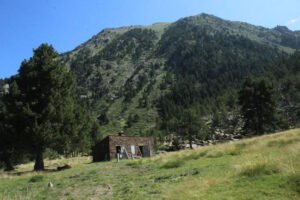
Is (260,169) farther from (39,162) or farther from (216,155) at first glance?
(39,162)

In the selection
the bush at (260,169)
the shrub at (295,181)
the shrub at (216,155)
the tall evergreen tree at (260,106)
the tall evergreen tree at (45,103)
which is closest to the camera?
the shrub at (295,181)

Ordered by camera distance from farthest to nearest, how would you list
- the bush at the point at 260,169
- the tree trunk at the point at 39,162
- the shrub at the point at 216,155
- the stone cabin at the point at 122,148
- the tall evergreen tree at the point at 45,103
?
1. the stone cabin at the point at 122,148
2. the tree trunk at the point at 39,162
3. the tall evergreen tree at the point at 45,103
4. the shrub at the point at 216,155
5. the bush at the point at 260,169

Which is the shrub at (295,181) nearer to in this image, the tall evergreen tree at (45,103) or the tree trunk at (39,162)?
the tall evergreen tree at (45,103)

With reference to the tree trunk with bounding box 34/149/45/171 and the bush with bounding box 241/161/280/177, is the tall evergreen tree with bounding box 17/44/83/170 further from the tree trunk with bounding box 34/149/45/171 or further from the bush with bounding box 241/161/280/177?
the bush with bounding box 241/161/280/177

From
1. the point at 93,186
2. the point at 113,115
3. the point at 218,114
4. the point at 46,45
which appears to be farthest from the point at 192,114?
the point at 113,115

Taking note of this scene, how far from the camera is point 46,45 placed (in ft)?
148

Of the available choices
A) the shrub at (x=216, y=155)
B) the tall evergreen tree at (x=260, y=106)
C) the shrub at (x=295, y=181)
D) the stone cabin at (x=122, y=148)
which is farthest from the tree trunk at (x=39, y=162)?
the tall evergreen tree at (x=260, y=106)

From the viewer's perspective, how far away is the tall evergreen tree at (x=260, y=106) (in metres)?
72.8

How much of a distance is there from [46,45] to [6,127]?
11499 mm

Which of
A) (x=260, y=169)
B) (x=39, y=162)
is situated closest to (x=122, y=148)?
(x=39, y=162)

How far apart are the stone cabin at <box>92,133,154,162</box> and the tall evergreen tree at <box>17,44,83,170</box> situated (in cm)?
916

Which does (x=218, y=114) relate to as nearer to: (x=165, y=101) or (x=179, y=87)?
(x=165, y=101)

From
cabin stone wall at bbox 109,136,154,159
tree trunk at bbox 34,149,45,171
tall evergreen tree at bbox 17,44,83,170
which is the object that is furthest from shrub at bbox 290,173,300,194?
cabin stone wall at bbox 109,136,154,159

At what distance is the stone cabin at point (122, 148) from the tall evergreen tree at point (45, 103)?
30.1ft
